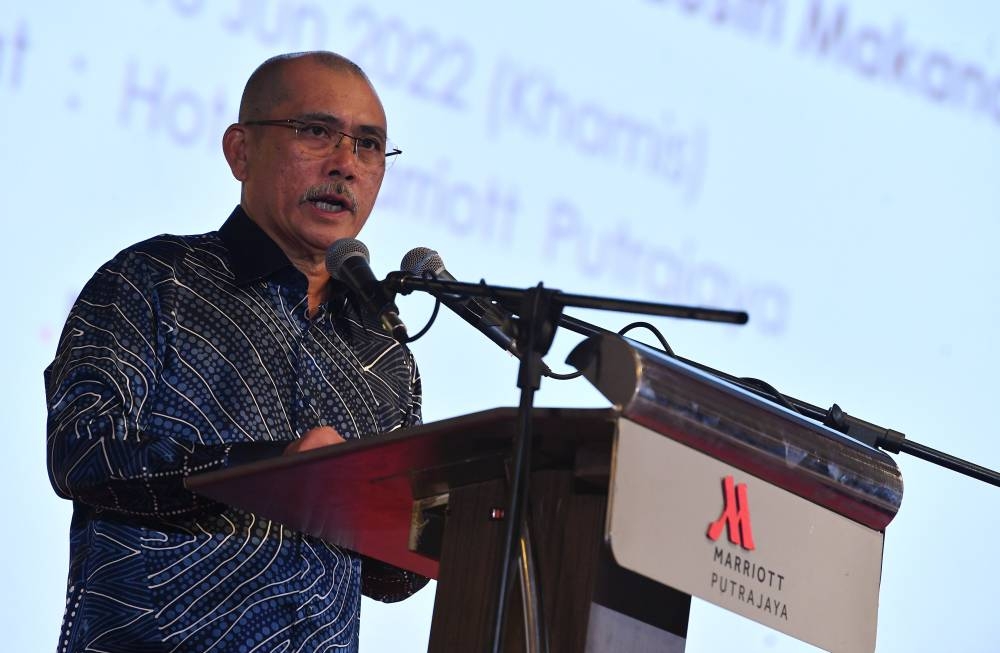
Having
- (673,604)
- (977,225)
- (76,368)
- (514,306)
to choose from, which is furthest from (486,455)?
(977,225)

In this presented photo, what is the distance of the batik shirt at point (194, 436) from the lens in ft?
6.36

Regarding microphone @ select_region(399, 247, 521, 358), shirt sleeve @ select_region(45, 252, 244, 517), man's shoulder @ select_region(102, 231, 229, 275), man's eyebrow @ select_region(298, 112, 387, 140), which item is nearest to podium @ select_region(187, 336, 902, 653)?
shirt sleeve @ select_region(45, 252, 244, 517)

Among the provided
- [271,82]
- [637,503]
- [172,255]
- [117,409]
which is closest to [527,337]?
[637,503]

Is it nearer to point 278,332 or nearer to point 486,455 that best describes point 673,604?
point 486,455

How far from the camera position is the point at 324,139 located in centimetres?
251

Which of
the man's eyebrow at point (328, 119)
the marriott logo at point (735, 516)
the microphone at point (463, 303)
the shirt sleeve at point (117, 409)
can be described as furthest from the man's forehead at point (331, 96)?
the marriott logo at point (735, 516)

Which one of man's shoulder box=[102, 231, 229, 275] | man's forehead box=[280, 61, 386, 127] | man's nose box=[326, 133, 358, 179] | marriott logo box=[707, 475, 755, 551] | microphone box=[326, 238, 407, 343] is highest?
man's forehead box=[280, 61, 386, 127]

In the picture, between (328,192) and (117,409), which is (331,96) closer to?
(328,192)

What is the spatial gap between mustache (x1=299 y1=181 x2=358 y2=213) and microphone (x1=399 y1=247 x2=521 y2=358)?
1.76 feet

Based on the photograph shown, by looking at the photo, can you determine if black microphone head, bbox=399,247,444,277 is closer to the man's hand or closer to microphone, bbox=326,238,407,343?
microphone, bbox=326,238,407,343

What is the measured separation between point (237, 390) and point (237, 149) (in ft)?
2.07

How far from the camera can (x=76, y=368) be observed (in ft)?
6.66

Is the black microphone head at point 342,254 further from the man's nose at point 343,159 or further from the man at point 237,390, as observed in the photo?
the man's nose at point 343,159

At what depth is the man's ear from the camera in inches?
103
